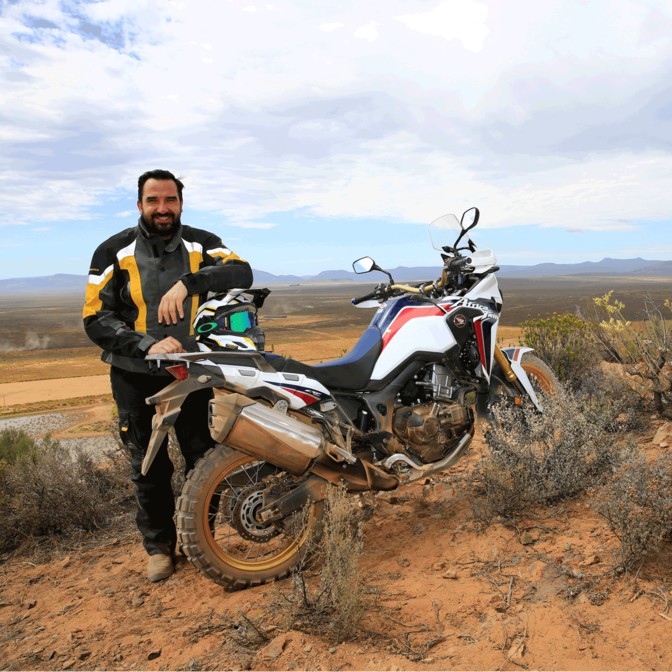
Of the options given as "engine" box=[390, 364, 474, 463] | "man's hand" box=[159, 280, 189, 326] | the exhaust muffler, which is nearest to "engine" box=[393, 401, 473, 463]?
"engine" box=[390, 364, 474, 463]

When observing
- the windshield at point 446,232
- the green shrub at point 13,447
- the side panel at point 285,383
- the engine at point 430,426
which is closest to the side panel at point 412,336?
the engine at point 430,426

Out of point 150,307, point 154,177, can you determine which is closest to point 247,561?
point 150,307

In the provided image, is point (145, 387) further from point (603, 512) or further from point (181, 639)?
point (603, 512)

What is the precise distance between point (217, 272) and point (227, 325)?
420 mm

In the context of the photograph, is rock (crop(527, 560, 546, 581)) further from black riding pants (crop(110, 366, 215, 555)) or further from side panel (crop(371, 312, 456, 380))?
black riding pants (crop(110, 366, 215, 555))

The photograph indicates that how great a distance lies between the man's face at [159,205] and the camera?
342 cm

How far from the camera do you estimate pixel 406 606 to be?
107 inches

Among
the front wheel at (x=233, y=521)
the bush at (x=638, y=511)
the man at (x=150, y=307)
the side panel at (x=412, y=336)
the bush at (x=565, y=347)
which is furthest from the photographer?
the bush at (x=565, y=347)

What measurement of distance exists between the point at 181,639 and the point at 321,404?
1517mm

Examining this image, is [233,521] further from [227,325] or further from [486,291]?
[486,291]

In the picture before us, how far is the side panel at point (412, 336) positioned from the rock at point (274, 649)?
68.2 inches

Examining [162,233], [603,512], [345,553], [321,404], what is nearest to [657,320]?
[603,512]

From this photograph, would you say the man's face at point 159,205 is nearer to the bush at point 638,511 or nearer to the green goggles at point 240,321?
the green goggles at point 240,321

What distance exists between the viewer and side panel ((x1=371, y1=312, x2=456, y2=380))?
143 inches
